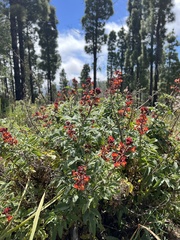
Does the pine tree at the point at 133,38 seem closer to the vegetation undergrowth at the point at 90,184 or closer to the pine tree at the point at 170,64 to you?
the pine tree at the point at 170,64

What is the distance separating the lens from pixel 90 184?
4.08ft

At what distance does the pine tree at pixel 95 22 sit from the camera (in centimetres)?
1834

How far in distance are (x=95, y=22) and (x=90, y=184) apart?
19328mm

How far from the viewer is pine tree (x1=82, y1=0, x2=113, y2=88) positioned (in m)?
18.3

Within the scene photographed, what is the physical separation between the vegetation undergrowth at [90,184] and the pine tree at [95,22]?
16.9 metres

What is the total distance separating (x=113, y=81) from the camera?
1708 millimetres

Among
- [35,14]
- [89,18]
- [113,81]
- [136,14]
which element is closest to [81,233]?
[113,81]

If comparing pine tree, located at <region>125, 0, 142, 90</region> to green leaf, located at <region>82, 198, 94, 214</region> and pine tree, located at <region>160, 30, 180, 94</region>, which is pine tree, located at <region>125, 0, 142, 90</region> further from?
green leaf, located at <region>82, 198, 94, 214</region>

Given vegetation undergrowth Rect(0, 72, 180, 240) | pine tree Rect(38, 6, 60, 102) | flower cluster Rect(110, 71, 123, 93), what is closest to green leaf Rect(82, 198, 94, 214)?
vegetation undergrowth Rect(0, 72, 180, 240)

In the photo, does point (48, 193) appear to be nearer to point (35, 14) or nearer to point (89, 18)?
point (35, 14)

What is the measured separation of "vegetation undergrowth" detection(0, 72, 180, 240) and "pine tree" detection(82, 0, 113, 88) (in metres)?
16.9

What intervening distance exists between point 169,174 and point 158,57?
17.6m

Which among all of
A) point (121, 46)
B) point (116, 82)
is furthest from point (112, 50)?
point (116, 82)

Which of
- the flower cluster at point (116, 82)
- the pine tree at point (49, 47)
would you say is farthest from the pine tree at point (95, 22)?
the flower cluster at point (116, 82)
